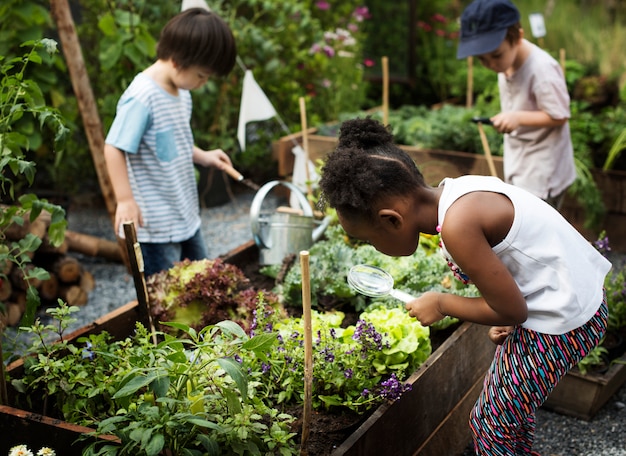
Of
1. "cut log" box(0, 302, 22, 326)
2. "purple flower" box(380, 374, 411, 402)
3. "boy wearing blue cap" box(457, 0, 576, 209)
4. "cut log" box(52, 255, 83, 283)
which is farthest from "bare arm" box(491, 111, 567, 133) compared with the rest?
"cut log" box(0, 302, 22, 326)

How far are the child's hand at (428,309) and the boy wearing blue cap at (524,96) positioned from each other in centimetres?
152

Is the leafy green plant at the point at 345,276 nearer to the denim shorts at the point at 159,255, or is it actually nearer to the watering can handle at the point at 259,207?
the watering can handle at the point at 259,207

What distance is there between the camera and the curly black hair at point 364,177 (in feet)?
5.59

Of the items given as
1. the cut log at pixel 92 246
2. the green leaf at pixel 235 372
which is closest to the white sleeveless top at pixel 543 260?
the green leaf at pixel 235 372

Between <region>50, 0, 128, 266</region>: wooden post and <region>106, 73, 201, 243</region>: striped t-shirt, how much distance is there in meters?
Result: 0.98

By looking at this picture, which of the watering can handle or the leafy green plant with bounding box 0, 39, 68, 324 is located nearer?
the leafy green plant with bounding box 0, 39, 68, 324

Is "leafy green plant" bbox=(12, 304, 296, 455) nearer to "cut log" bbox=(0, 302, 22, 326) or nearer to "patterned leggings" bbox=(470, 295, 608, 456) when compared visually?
"patterned leggings" bbox=(470, 295, 608, 456)

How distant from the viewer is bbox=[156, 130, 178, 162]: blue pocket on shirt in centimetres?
295

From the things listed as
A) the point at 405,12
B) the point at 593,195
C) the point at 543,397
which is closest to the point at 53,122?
the point at 543,397

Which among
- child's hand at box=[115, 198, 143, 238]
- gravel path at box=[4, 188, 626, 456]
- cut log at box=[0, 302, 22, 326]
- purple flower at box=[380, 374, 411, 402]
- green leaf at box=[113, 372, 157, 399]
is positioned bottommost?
gravel path at box=[4, 188, 626, 456]

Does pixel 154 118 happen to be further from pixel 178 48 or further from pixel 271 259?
pixel 271 259

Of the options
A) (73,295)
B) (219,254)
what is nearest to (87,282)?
(73,295)

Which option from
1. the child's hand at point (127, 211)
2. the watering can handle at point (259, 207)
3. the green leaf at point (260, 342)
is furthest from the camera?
the watering can handle at point (259, 207)

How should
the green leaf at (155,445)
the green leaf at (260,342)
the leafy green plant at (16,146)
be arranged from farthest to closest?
the leafy green plant at (16,146) < the green leaf at (260,342) < the green leaf at (155,445)
